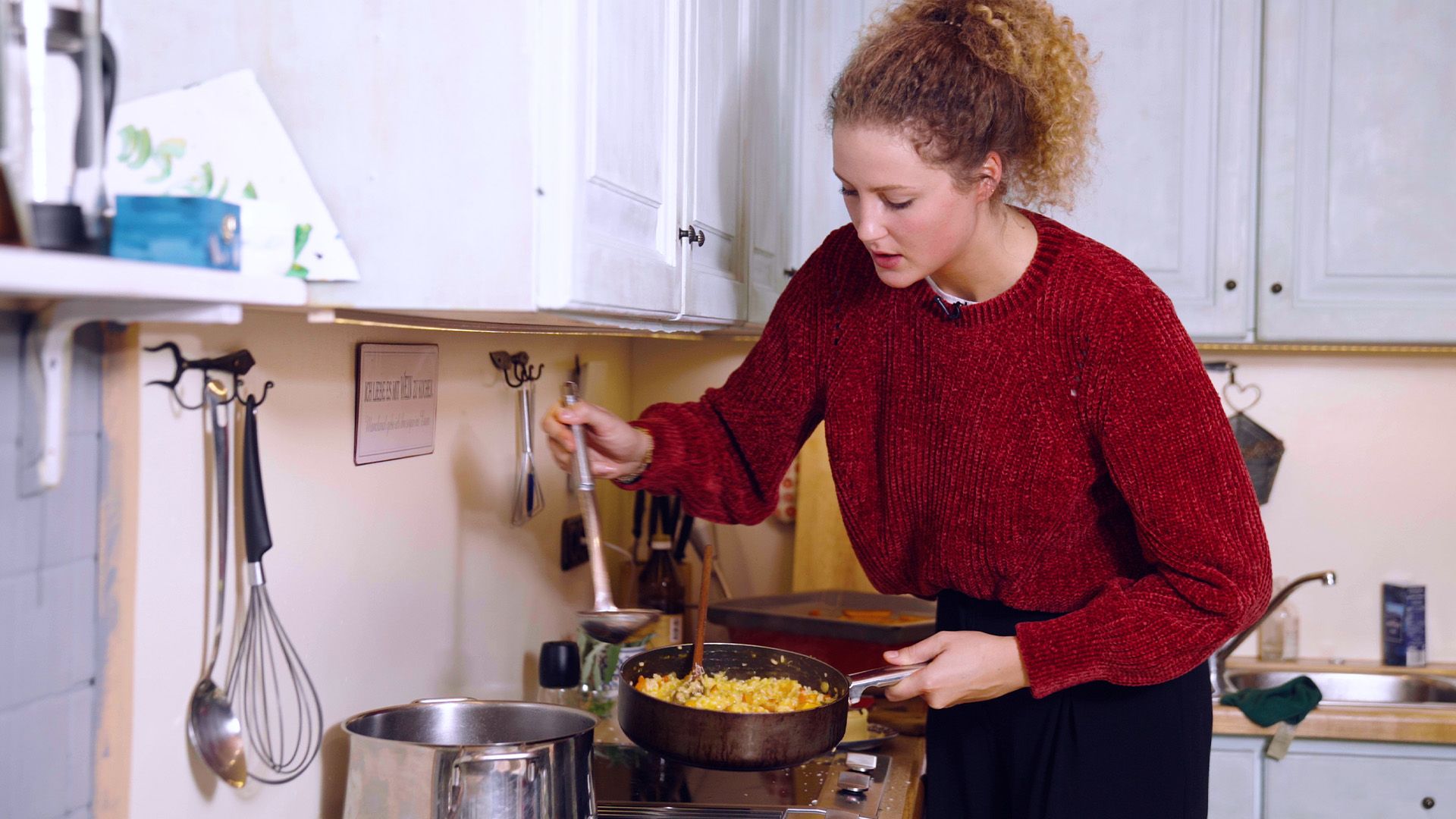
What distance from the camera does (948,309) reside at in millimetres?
1291

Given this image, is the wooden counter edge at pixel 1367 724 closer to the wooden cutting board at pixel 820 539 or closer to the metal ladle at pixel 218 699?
the wooden cutting board at pixel 820 539

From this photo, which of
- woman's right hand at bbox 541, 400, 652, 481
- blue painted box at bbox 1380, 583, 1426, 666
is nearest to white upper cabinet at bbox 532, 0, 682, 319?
woman's right hand at bbox 541, 400, 652, 481

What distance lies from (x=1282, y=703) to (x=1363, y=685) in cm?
38

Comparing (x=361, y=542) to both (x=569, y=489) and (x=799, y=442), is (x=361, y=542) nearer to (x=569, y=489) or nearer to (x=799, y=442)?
(x=799, y=442)

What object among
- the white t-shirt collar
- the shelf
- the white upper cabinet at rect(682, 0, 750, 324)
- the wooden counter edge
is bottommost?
the wooden counter edge

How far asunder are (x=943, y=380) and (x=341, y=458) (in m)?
0.65

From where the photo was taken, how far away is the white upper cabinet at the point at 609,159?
0.81m

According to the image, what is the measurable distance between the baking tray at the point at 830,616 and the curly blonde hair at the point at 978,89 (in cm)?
84

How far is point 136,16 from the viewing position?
0.81 meters

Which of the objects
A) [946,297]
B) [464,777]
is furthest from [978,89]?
[464,777]

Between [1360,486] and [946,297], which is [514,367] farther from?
[1360,486]

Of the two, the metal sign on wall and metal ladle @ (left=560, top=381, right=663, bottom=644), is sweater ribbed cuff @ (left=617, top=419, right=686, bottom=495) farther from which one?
the metal sign on wall

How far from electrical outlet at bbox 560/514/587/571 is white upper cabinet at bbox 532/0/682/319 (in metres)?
0.81

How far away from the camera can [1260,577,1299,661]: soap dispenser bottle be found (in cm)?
233
